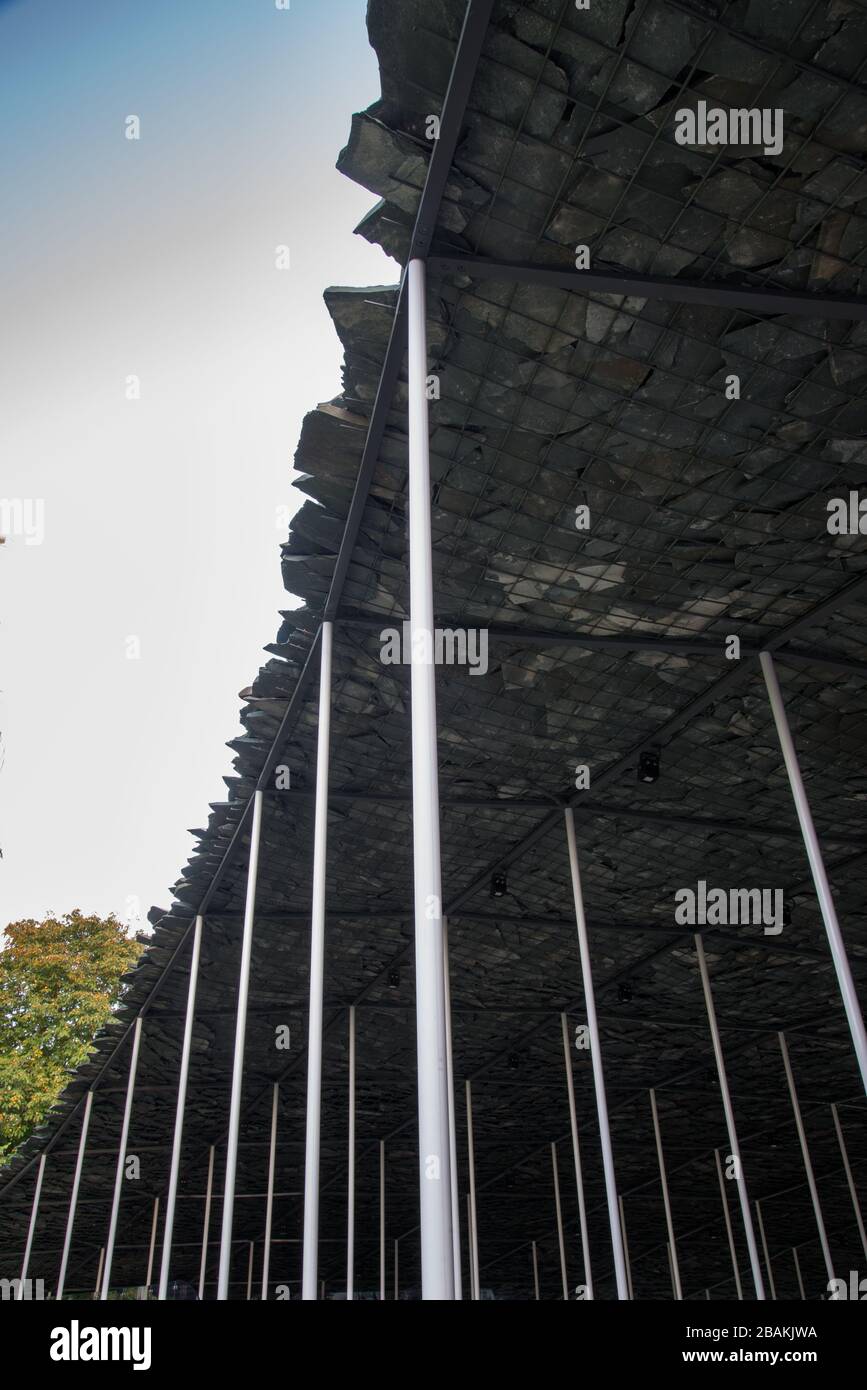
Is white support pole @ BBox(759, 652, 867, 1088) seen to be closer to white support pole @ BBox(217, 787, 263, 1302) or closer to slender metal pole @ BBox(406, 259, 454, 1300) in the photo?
slender metal pole @ BBox(406, 259, 454, 1300)

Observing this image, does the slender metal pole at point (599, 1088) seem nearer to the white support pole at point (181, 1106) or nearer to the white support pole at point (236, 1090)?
the white support pole at point (236, 1090)

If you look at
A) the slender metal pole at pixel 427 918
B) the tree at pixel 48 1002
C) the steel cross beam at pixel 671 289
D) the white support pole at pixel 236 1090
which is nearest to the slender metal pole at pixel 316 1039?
the white support pole at pixel 236 1090

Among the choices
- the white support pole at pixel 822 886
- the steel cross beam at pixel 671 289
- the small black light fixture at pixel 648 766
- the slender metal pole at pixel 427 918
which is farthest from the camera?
the small black light fixture at pixel 648 766

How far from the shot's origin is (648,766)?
14.7 m

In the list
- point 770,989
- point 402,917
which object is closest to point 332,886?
point 402,917

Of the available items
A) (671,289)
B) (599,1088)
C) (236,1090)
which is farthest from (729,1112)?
(671,289)

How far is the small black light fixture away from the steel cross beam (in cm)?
742

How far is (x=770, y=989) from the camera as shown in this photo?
22.9 metres

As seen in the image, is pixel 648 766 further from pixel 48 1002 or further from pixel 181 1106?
pixel 48 1002

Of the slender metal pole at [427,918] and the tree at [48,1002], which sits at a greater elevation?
the tree at [48,1002]

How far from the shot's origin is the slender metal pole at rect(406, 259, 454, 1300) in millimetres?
4430

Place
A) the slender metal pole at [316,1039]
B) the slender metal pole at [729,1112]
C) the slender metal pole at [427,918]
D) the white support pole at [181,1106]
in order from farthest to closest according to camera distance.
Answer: the slender metal pole at [729,1112], the white support pole at [181,1106], the slender metal pole at [316,1039], the slender metal pole at [427,918]

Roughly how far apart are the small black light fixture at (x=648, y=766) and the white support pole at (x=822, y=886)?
82.6 inches

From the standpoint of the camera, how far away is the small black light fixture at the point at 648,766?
14680 mm
